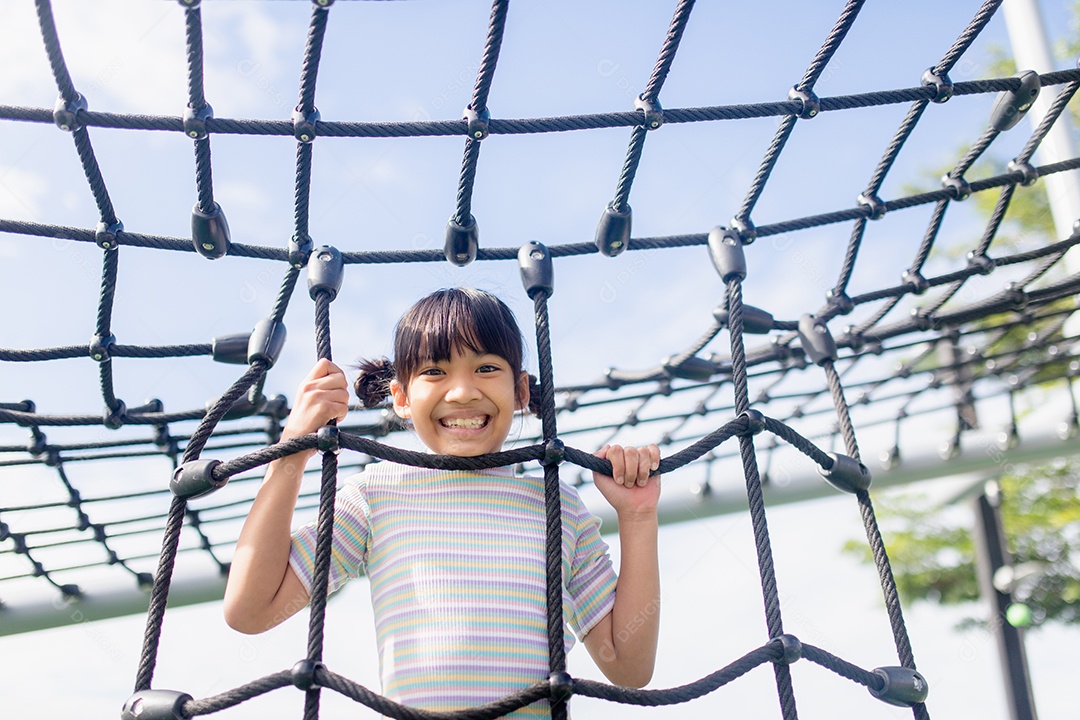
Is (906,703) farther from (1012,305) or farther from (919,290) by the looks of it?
(1012,305)

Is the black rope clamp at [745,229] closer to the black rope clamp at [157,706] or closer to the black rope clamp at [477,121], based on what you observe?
the black rope clamp at [477,121]

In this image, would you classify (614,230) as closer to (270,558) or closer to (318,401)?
(318,401)

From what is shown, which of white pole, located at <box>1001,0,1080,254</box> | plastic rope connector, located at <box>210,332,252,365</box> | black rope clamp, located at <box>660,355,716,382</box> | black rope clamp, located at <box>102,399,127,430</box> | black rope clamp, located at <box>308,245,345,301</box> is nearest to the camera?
black rope clamp, located at <box>308,245,345,301</box>

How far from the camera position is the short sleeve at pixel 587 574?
0.96 m

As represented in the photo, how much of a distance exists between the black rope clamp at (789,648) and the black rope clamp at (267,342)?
634mm

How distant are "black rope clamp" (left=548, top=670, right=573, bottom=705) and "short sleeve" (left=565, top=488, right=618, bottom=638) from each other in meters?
0.15

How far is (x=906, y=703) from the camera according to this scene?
900 mm

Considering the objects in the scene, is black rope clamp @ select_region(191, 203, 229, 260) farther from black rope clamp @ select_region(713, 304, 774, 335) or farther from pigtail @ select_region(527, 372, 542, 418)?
black rope clamp @ select_region(713, 304, 774, 335)


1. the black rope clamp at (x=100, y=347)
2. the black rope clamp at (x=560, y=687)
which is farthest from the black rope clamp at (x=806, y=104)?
the black rope clamp at (x=100, y=347)

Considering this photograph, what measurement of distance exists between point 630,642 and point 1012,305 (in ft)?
3.90

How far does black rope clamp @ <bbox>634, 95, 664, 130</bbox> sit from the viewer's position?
1.09 meters

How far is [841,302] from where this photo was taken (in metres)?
1.51

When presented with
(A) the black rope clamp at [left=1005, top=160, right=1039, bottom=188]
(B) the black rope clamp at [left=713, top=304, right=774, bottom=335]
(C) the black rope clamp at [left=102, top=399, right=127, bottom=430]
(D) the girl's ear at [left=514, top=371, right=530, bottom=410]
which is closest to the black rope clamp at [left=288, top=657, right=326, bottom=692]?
(D) the girl's ear at [left=514, top=371, right=530, bottom=410]

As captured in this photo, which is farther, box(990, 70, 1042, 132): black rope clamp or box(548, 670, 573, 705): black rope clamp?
box(990, 70, 1042, 132): black rope clamp
